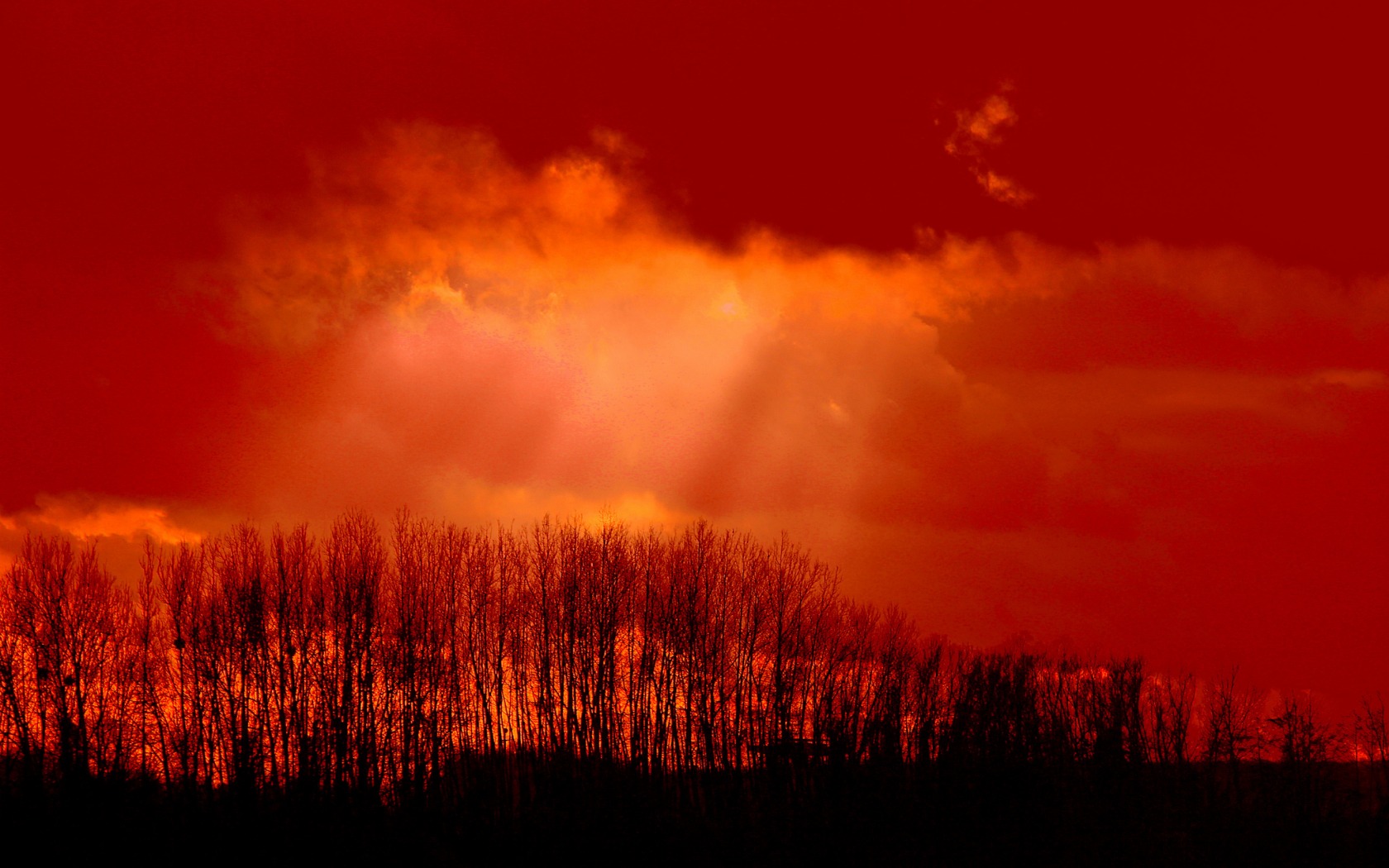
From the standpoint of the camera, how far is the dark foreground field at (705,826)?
2015 inches

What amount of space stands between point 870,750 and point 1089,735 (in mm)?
26128

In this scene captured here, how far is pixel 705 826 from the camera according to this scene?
55594 mm

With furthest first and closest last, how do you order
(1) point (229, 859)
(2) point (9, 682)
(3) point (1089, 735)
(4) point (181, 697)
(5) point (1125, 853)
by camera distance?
1. (3) point (1089, 735)
2. (4) point (181, 697)
3. (2) point (9, 682)
4. (5) point (1125, 853)
5. (1) point (229, 859)

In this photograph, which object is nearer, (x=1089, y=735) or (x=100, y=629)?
(x=100, y=629)

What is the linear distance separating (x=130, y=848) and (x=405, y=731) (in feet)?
67.2

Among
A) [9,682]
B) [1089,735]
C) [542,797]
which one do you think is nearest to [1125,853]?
[542,797]

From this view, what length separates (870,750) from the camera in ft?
250

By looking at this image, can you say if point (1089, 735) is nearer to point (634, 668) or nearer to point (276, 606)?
point (634, 668)

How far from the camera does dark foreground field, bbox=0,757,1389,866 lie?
2015 inches

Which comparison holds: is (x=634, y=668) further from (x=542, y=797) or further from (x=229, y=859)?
(x=229, y=859)

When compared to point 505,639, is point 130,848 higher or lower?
lower

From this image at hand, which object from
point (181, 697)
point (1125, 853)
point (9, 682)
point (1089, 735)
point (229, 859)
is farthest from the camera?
point (1089, 735)

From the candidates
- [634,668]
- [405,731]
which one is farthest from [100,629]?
[634,668]

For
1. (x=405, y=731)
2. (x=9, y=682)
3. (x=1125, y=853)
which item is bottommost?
(x=1125, y=853)
